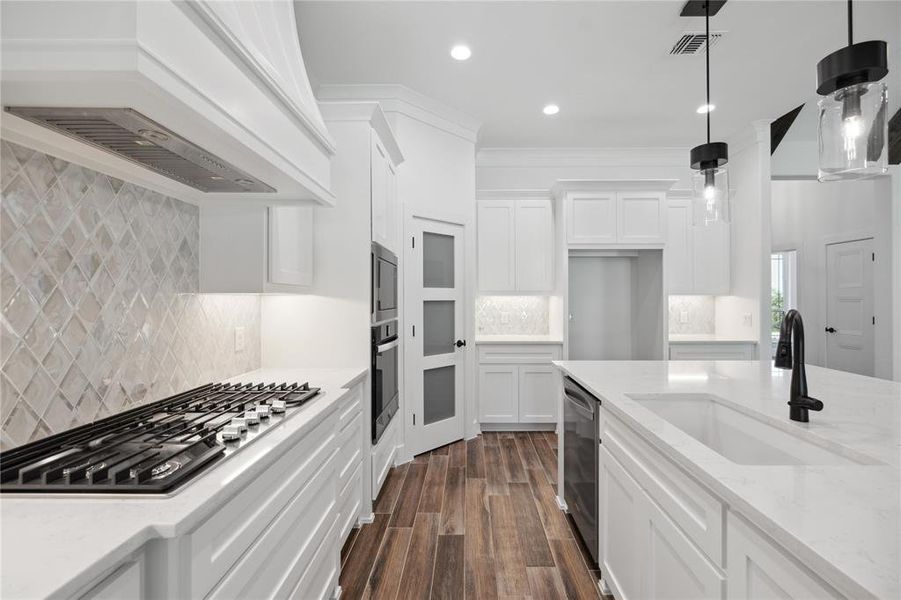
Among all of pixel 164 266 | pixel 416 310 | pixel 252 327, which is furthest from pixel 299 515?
pixel 416 310

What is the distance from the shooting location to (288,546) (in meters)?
1.41

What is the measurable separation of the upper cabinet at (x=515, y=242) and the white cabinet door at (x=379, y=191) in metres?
1.79

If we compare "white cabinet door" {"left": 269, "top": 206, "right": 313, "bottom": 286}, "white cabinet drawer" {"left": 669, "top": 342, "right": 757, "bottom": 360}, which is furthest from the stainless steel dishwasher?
"white cabinet drawer" {"left": 669, "top": 342, "right": 757, "bottom": 360}

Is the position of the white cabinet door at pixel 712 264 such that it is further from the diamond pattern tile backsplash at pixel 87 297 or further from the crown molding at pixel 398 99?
the diamond pattern tile backsplash at pixel 87 297

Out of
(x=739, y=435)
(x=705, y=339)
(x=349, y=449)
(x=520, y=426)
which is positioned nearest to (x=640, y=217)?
(x=705, y=339)

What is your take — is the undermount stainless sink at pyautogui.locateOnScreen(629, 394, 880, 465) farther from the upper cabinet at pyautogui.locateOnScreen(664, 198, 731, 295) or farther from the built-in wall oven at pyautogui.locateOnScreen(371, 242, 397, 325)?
the upper cabinet at pyautogui.locateOnScreen(664, 198, 731, 295)

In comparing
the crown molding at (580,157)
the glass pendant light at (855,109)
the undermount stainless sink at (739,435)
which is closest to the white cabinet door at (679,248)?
the crown molding at (580,157)

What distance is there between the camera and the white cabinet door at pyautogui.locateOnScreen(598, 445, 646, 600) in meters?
1.64

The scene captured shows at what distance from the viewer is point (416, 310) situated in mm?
3762

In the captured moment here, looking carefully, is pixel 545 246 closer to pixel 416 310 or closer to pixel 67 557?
pixel 416 310

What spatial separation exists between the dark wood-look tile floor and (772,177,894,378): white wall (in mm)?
3893

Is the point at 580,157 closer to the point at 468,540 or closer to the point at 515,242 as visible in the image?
the point at 515,242

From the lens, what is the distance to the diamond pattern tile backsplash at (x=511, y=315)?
17.0ft

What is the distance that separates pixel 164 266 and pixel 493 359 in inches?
128
